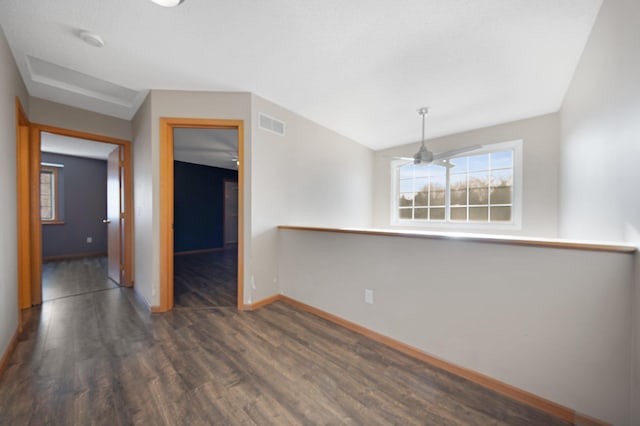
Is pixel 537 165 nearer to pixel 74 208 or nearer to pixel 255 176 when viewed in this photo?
pixel 255 176

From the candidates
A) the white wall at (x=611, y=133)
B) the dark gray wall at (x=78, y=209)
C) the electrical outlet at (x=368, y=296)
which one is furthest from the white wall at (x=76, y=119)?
the white wall at (x=611, y=133)

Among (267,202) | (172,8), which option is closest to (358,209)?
(267,202)

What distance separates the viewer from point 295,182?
3.22 meters

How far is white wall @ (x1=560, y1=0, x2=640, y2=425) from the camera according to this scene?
1132mm

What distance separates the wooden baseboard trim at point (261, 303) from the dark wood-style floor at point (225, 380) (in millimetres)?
285

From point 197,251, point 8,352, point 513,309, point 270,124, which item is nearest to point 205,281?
point 8,352

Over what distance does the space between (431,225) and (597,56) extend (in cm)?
324

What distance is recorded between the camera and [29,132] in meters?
2.70

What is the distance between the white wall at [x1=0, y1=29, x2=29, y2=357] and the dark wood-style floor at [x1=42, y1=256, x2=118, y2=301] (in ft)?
4.62

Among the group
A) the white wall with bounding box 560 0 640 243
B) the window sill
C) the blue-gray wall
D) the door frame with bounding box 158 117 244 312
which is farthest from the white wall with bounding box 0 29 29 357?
the white wall with bounding box 560 0 640 243

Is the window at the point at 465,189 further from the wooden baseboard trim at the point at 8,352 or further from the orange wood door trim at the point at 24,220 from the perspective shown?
the orange wood door trim at the point at 24,220

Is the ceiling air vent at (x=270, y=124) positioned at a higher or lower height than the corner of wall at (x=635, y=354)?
higher

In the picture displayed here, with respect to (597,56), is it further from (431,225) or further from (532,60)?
(431,225)

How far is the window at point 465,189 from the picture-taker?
12.0 ft
